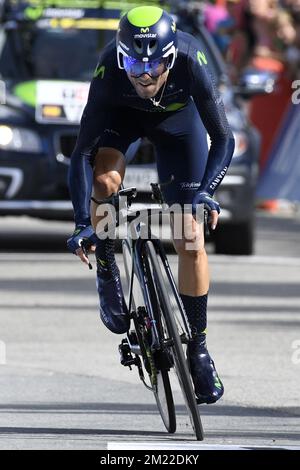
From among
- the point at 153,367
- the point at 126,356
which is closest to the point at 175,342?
the point at 153,367

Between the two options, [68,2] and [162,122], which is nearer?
[162,122]

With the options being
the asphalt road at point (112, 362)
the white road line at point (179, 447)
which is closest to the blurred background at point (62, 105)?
the asphalt road at point (112, 362)

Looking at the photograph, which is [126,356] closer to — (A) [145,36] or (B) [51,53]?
(A) [145,36]

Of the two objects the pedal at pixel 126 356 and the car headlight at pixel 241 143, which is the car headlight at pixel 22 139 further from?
the pedal at pixel 126 356

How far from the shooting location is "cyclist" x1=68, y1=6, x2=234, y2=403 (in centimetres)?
679

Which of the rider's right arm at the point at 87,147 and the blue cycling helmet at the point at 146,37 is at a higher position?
the blue cycling helmet at the point at 146,37

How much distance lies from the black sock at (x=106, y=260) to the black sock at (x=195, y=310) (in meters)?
0.34

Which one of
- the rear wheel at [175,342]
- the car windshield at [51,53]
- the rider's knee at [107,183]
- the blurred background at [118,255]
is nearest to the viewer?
the rear wheel at [175,342]

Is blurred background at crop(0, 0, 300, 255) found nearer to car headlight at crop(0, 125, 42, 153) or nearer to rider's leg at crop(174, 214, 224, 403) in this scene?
car headlight at crop(0, 125, 42, 153)

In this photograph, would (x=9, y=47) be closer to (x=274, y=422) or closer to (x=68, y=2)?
(x=68, y=2)

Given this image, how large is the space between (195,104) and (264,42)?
13.3 m

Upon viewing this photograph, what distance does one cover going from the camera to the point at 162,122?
7164 millimetres

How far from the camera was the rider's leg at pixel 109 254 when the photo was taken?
7148mm
